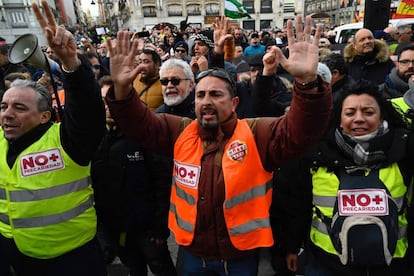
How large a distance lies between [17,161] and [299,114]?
62.6 inches

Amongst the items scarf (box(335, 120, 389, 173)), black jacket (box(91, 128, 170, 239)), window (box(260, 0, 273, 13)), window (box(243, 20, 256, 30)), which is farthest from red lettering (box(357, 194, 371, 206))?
window (box(260, 0, 273, 13))

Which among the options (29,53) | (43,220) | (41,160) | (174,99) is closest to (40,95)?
(29,53)

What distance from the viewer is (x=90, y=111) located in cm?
191

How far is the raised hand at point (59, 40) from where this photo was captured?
5.69 feet

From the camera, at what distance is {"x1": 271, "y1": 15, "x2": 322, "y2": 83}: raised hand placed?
162 cm

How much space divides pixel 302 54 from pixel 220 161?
69cm

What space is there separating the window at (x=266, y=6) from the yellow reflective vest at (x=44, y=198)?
5867 centimetres

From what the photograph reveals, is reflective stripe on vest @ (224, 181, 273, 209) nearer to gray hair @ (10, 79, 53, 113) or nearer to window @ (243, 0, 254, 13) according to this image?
gray hair @ (10, 79, 53, 113)

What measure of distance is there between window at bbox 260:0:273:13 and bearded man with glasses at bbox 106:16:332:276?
192ft

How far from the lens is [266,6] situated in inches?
2208

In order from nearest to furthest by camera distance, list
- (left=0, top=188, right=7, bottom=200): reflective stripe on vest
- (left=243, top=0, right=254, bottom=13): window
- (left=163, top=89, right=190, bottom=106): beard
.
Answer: (left=0, top=188, right=7, bottom=200): reflective stripe on vest, (left=163, top=89, right=190, bottom=106): beard, (left=243, top=0, right=254, bottom=13): window

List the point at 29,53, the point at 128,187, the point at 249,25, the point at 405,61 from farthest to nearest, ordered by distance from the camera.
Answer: the point at 249,25 → the point at 405,61 → the point at 128,187 → the point at 29,53

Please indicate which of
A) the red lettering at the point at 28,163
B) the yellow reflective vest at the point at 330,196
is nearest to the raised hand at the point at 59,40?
the red lettering at the point at 28,163

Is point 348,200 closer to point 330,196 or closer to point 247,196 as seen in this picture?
point 330,196
